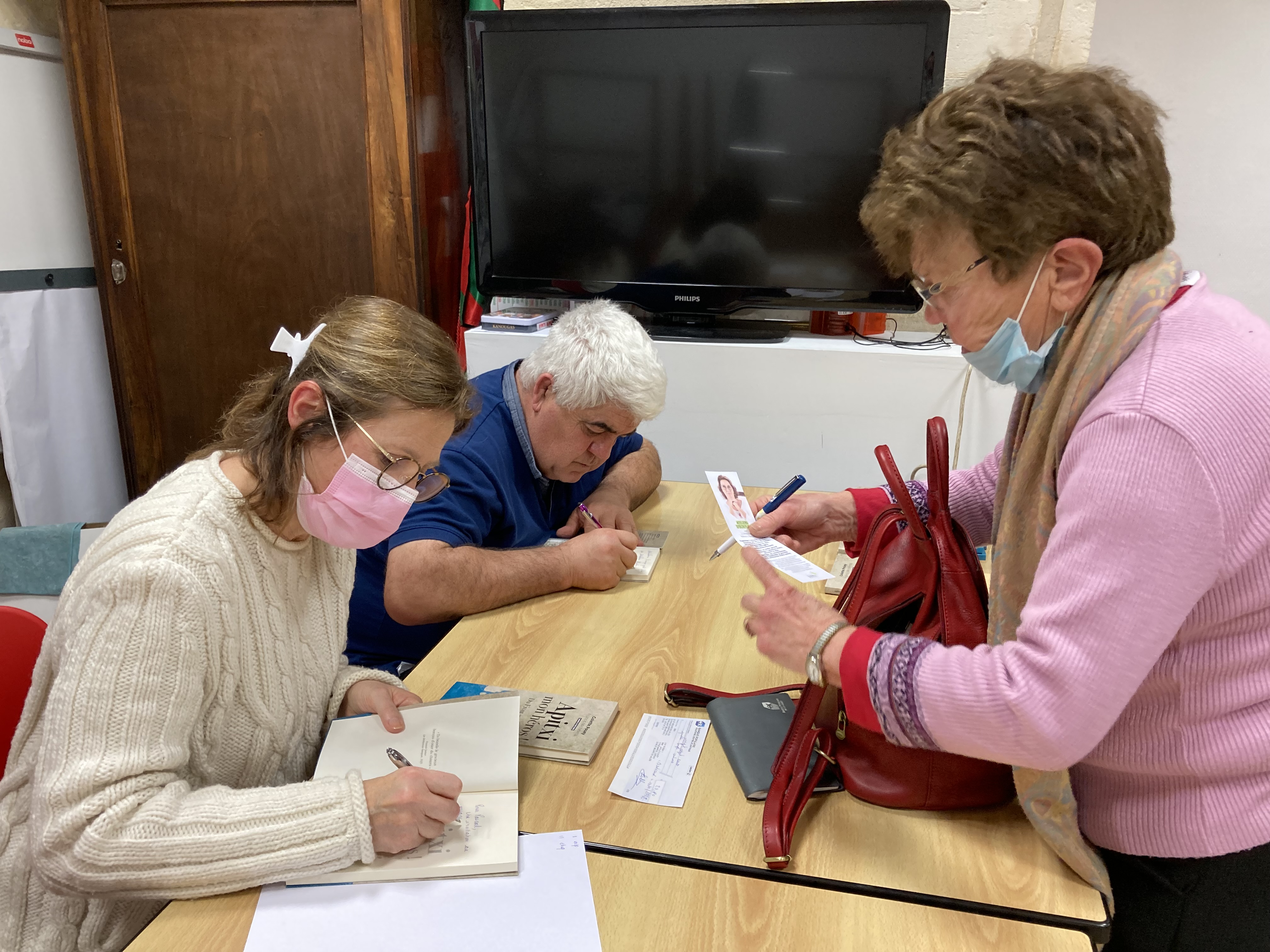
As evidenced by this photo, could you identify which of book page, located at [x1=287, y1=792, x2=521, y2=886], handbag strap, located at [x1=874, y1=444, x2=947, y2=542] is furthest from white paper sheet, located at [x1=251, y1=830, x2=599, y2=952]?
handbag strap, located at [x1=874, y1=444, x2=947, y2=542]

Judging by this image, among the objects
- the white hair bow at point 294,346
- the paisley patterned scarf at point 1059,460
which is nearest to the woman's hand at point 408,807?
the white hair bow at point 294,346

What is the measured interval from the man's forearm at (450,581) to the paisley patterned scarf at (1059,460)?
859mm

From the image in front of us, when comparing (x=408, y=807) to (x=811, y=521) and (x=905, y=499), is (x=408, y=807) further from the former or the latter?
(x=811, y=521)

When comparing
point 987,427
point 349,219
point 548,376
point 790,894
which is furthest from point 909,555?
point 349,219

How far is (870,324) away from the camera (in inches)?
111

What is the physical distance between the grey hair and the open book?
784mm

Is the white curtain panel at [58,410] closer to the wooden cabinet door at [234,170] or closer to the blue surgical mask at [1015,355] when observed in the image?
the wooden cabinet door at [234,170]

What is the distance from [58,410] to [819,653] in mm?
3104

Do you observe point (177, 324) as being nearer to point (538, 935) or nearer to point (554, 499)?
point (554, 499)

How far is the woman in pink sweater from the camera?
0.79 m

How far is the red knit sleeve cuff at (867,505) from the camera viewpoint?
4.80ft

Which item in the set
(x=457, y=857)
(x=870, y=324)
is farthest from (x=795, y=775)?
(x=870, y=324)

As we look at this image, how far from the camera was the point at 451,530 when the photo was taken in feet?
5.46

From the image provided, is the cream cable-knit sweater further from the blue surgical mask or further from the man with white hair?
the blue surgical mask
